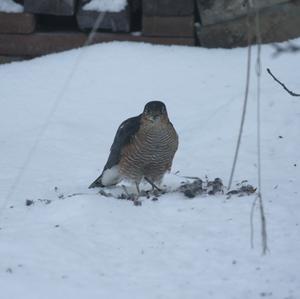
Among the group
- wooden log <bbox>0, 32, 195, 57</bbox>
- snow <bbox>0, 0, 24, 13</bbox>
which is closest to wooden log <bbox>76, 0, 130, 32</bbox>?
wooden log <bbox>0, 32, 195, 57</bbox>

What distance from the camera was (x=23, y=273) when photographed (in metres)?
4.21

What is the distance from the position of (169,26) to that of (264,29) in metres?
1.02

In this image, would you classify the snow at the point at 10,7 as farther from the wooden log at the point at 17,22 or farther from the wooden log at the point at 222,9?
Answer: the wooden log at the point at 222,9

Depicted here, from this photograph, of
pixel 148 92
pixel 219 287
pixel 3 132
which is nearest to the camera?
pixel 219 287

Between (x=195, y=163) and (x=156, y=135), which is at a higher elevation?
(x=156, y=135)

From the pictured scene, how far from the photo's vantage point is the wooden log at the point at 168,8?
9.02 metres

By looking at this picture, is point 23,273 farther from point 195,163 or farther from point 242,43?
point 242,43

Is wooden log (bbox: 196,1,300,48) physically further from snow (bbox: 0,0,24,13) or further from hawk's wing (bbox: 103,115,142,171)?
hawk's wing (bbox: 103,115,142,171)

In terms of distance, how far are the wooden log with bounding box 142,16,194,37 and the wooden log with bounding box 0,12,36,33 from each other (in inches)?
49.9

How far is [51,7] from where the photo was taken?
30.2ft

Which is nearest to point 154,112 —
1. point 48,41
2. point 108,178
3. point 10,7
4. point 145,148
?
point 145,148

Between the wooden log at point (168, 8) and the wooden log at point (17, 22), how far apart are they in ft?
4.27

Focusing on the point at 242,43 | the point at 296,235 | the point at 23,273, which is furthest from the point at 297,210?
the point at 242,43

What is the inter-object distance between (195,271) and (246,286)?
310 mm
